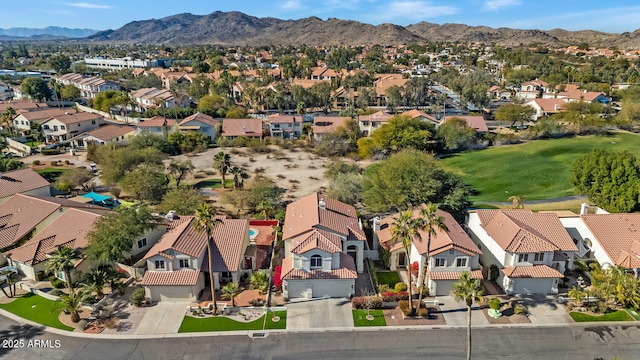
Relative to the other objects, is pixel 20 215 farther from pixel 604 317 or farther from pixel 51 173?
pixel 604 317

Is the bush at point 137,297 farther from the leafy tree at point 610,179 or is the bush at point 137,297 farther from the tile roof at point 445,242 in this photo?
the leafy tree at point 610,179

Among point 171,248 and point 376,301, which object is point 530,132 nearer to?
point 376,301

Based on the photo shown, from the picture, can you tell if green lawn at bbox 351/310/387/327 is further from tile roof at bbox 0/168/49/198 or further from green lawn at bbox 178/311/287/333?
tile roof at bbox 0/168/49/198

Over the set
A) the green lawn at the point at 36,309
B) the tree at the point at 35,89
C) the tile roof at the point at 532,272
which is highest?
the tree at the point at 35,89

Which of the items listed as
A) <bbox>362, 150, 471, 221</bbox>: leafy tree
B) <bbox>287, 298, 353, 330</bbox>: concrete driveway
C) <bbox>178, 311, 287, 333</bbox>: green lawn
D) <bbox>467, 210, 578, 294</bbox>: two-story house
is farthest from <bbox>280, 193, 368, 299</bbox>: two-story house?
<bbox>467, 210, 578, 294</bbox>: two-story house

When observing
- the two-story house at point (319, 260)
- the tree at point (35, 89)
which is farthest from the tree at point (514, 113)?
the tree at point (35, 89)

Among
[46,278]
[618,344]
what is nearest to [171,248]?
[46,278]

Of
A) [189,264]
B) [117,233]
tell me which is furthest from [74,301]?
[189,264]
